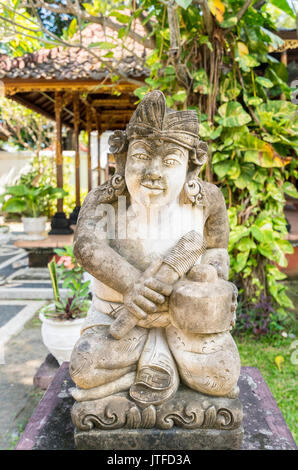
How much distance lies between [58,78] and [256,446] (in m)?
5.25

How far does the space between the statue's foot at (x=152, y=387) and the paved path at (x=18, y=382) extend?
122cm

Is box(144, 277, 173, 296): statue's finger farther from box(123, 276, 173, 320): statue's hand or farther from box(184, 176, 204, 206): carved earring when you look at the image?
box(184, 176, 204, 206): carved earring

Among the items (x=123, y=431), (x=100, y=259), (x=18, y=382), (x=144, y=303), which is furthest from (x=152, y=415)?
(x=18, y=382)

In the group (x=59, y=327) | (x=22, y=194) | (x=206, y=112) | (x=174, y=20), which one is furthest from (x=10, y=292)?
(x=174, y=20)

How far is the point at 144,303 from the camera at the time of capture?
5.02ft

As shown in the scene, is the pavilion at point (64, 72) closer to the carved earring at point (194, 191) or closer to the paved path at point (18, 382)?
the paved path at point (18, 382)

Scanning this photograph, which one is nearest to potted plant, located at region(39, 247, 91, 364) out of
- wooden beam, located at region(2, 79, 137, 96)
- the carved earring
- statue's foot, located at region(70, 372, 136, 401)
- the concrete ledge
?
the concrete ledge

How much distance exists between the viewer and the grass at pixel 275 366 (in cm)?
272

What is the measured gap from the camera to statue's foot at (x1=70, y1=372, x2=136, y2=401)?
154cm

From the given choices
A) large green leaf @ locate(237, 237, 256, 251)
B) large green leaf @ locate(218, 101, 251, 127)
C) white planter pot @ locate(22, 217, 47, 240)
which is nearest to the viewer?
large green leaf @ locate(218, 101, 251, 127)

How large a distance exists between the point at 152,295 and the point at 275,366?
2.25 meters

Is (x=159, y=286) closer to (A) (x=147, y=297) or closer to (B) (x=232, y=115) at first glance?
(A) (x=147, y=297)

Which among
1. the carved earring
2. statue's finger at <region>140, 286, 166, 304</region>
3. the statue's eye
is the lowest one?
statue's finger at <region>140, 286, 166, 304</region>
